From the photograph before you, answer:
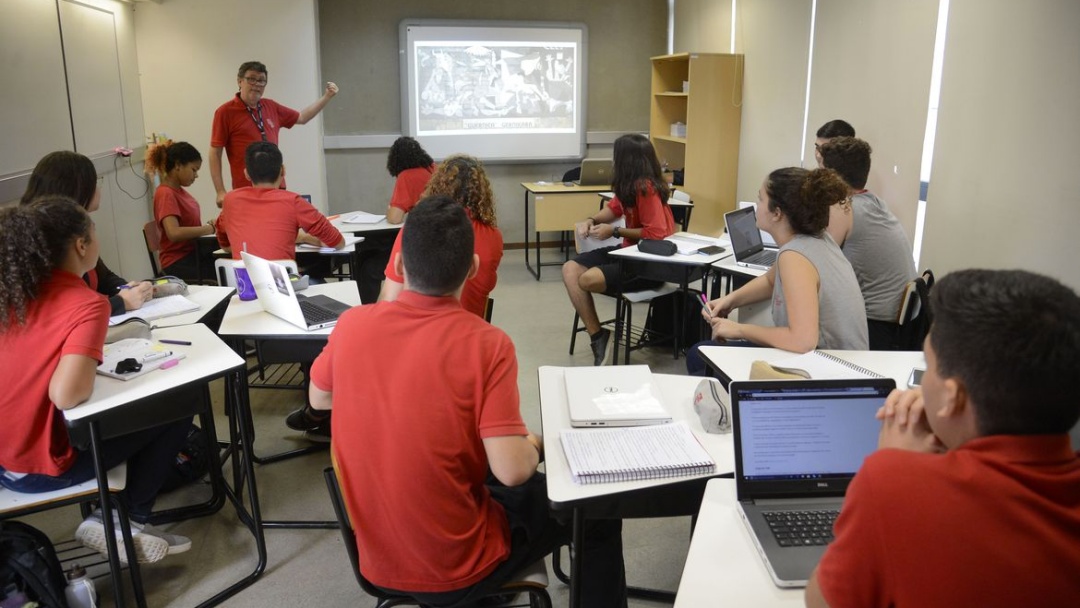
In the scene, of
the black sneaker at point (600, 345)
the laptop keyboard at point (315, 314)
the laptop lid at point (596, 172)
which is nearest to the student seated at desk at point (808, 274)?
the laptop keyboard at point (315, 314)

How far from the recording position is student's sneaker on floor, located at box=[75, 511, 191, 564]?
226 centimetres

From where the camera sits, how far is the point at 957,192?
390cm

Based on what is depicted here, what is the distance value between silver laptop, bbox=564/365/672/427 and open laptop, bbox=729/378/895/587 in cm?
37

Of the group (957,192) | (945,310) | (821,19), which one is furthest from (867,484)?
(821,19)

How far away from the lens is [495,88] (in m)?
7.50

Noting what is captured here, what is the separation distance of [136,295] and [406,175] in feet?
7.89

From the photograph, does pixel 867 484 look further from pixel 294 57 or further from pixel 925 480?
pixel 294 57

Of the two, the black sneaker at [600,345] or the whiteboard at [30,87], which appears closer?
the whiteboard at [30,87]

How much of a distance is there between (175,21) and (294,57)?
3.04ft

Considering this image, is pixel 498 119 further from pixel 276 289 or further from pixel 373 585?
pixel 373 585

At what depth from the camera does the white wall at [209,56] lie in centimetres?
607

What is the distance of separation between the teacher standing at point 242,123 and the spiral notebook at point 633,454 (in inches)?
160

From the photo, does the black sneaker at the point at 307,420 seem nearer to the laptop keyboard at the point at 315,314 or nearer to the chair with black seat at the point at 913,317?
the laptop keyboard at the point at 315,314

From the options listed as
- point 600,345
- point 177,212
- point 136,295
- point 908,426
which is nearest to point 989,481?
point 908,426
